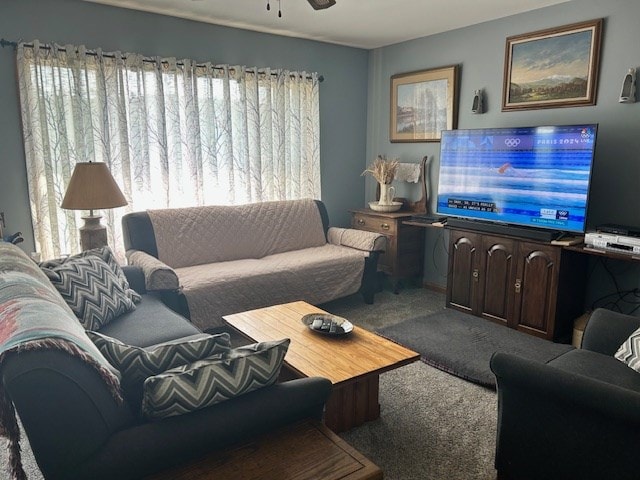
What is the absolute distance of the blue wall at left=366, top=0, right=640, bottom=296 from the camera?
3.12 m

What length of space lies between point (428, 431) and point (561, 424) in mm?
755

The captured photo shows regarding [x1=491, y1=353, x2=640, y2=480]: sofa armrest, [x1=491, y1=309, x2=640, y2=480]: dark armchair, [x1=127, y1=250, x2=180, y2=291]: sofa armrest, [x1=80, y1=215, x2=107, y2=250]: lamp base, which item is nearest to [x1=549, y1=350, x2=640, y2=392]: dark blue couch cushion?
[x1=491, y1=309, x2=640, y2=480]: dark armchair

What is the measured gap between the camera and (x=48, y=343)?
1.13 metres

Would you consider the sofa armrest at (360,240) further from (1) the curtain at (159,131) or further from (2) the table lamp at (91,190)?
(2) the table lamp at (91,190)

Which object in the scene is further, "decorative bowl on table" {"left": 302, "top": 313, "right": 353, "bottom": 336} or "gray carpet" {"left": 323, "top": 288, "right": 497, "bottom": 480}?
"decorative bowl on table" {"left": 302, "top": 313, "right": 353, "bottom": 336}

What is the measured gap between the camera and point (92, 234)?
3.14 m

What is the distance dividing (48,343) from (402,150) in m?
4.07

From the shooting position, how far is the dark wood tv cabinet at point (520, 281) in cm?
321

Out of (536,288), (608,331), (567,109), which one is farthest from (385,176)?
(608,331)

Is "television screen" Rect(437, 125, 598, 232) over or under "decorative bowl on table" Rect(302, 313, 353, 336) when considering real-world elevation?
over

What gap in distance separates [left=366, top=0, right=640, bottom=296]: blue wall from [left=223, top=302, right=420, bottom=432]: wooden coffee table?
6.87 ft

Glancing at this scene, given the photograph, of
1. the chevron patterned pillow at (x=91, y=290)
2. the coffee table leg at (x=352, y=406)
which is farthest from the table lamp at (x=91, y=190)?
the coffee table leg at (x=352, y=406)

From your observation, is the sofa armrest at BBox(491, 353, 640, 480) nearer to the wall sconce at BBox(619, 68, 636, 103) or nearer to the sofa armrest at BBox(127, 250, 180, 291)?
the sofa armrest at BBox(127, 250, 180, 291)

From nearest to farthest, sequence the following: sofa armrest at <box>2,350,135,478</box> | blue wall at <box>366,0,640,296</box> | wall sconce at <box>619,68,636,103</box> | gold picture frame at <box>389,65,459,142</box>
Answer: sofa armrest at <box>2,350,135,478</box> < wall sconce at <box>619,68,636,103</box> < blue wall at <box>366,0,640,296</box> < gold picture frame at <box>389,65,459,142</box>
